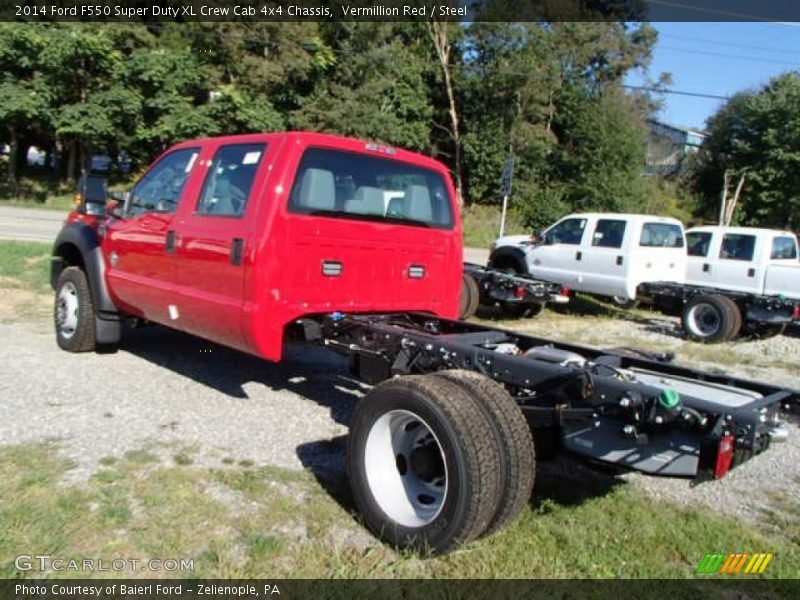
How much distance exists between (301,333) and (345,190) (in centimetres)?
108

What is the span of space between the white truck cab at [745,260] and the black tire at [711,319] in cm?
118

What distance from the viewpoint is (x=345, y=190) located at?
501 cm

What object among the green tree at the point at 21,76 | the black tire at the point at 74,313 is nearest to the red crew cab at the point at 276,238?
the black tire at the point at 74,313

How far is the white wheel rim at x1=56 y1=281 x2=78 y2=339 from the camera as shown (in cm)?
671

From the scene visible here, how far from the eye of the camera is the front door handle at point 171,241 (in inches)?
208

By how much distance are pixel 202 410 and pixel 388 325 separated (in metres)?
1.66

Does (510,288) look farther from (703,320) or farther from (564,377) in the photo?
(564,377)

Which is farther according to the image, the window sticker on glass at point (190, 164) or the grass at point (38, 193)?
the grass at point (38, 193)

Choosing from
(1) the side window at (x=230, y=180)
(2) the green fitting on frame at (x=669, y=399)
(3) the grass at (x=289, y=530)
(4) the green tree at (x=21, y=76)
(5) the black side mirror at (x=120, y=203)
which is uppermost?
(4) the green tree at (x=21, y=76)

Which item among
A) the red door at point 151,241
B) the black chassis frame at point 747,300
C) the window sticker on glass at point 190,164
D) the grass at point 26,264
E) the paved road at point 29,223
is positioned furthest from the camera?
the paved road at point 29,223

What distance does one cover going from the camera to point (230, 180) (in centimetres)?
504

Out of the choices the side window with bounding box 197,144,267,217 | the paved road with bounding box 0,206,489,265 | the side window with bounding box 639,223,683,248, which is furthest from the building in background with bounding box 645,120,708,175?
the side window with bounding box 197,144,267,217

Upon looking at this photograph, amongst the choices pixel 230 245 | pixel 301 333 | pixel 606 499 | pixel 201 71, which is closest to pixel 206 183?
pixel 230 245

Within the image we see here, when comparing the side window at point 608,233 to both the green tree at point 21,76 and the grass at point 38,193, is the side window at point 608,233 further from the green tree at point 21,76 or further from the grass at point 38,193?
the grass at point 38,193
